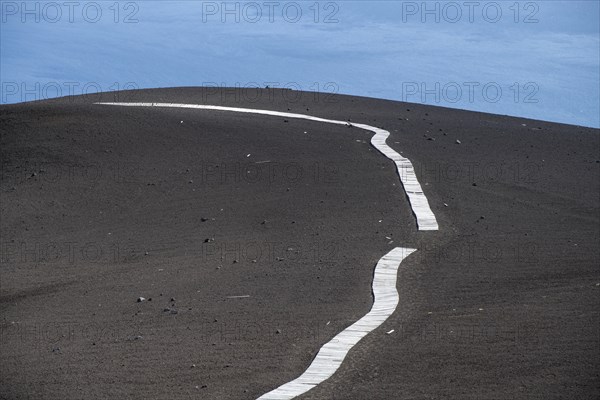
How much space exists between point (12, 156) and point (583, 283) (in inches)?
322

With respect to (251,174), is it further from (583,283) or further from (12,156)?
(583,283)

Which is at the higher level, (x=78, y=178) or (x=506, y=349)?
(x=506, y=349)

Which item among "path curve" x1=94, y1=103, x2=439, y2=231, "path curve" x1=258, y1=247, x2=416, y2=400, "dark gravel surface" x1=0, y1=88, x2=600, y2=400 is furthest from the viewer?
"path curve" x1=94, y1=103, x2=439, y2=231

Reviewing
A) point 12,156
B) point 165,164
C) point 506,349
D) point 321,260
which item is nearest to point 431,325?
point 506,349

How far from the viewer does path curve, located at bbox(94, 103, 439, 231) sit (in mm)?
10797

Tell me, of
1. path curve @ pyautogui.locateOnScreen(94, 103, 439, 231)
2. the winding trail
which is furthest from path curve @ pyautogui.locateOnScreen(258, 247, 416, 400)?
path curve @ pyautogui.locateOnScreen(94, 103, 439, 231)

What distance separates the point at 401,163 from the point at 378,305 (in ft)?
16.3

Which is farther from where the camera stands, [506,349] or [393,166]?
[393,166]

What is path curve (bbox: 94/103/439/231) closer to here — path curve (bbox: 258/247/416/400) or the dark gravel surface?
the dark gravel surface

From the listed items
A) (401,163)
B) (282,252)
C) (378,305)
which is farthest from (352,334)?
(401,163)

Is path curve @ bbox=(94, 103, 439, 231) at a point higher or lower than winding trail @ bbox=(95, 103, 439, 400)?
lower

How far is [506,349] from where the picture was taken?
7.12 meters

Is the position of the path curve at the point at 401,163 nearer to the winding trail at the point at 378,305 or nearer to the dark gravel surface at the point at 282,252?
the winding trail at the point at 378,305

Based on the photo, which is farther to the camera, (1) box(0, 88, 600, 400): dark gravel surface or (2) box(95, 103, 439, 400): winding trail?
(1) box(0, 88, 600, 400): dark gravel surface
